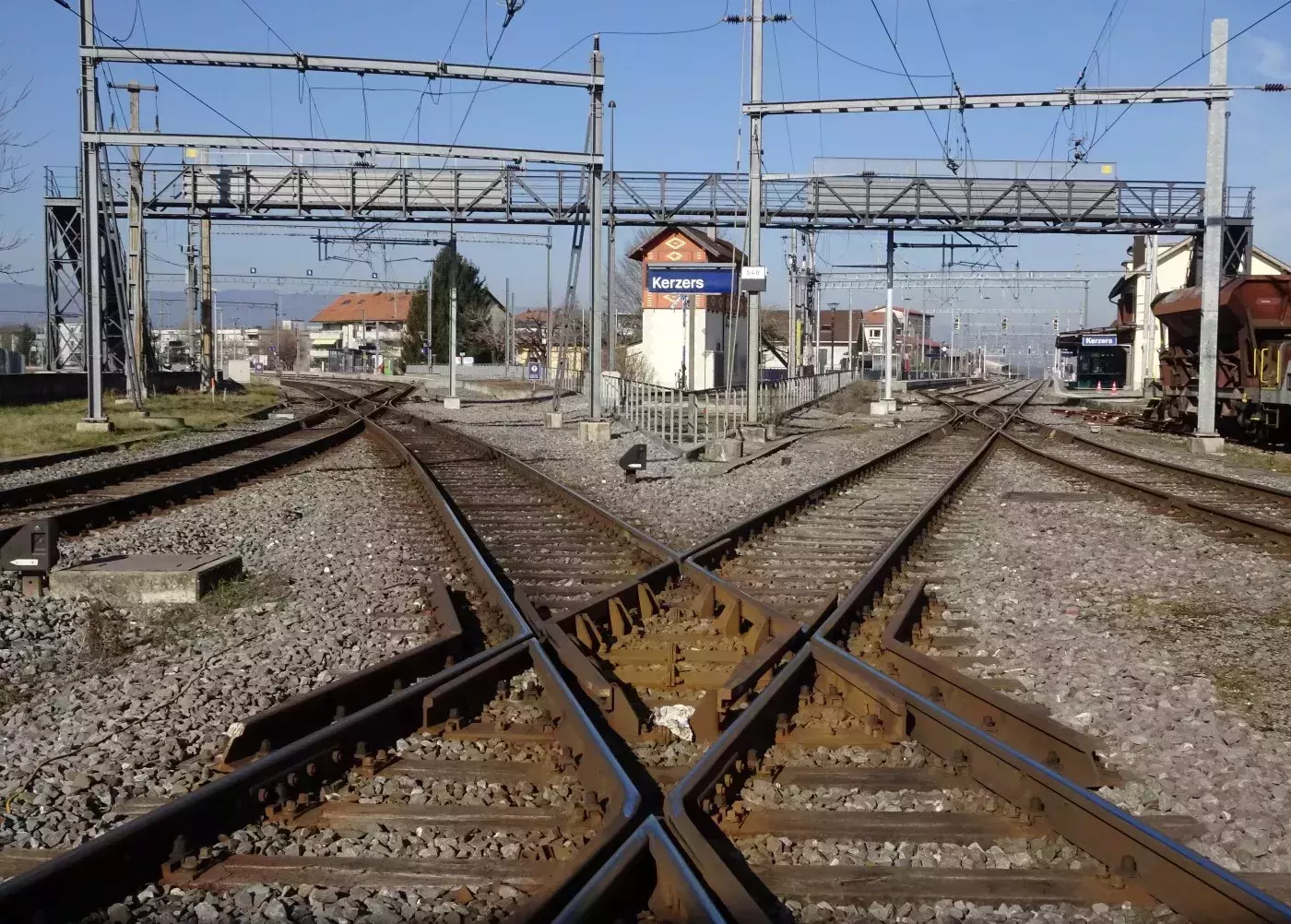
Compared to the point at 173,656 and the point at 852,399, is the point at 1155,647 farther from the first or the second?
the point at 852,399

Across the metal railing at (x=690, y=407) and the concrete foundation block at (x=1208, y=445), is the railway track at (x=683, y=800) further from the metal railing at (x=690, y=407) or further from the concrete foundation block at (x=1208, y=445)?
the concrete foundation block at (x=1208, y=445)

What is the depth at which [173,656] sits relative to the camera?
6.90m

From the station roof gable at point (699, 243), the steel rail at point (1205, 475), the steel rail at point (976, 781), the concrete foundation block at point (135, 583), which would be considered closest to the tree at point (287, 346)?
the station roof gable at point (699, 243)

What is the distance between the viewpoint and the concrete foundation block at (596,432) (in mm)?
24406

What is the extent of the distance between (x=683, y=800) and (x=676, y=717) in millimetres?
1457

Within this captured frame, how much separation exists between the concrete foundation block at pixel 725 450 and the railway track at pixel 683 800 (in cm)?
1298

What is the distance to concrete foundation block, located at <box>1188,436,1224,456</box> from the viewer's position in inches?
915

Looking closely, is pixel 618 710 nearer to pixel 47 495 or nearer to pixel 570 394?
pixel 47 495

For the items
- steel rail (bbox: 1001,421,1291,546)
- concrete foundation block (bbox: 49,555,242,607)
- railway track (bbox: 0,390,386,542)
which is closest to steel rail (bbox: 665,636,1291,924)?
concrete foundation block (bbox: 49,555,242,607)

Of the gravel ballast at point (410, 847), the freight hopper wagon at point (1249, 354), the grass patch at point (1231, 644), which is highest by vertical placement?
the freight hopper wagon at point (1249, 354)

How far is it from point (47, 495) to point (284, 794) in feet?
36.9

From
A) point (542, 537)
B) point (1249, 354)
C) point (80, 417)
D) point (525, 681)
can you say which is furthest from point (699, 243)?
point (525, 681)

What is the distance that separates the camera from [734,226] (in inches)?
1228

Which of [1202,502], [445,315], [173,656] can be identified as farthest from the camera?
[445,315]
